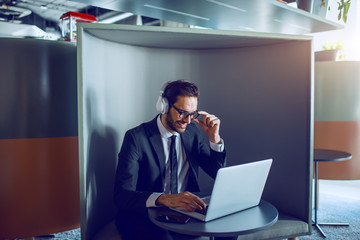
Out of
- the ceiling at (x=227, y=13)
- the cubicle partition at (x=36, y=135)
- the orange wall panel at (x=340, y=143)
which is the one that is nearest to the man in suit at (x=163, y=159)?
the cubicle partition at (x=36, y=135)

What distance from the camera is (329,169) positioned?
12.3 ft

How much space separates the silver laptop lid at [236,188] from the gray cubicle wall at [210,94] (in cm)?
76

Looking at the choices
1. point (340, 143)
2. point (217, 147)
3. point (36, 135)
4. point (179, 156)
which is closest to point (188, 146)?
point (179, 156)

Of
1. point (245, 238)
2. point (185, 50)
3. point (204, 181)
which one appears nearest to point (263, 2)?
point (185, 50)

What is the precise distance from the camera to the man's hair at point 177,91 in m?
1.94

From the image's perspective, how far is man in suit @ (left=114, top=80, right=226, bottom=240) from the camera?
5.37ft

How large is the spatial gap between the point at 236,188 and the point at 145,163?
679 mm

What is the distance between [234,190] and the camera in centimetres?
141

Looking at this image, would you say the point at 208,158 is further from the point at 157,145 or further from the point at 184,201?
the point at 184,201

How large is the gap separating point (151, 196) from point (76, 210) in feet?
3.33

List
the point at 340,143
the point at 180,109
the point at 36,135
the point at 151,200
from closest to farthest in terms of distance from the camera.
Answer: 1. the point at 151,200
2. the point at 180,109
3. the point at 36,135
4. the point at 340,143

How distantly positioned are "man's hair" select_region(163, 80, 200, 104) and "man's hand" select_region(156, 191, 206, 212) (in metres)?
0.64

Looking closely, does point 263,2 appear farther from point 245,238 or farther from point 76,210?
point 76,210

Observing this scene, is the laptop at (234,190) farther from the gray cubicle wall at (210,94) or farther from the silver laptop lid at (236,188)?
the gray cubicle wall at (210,94)
